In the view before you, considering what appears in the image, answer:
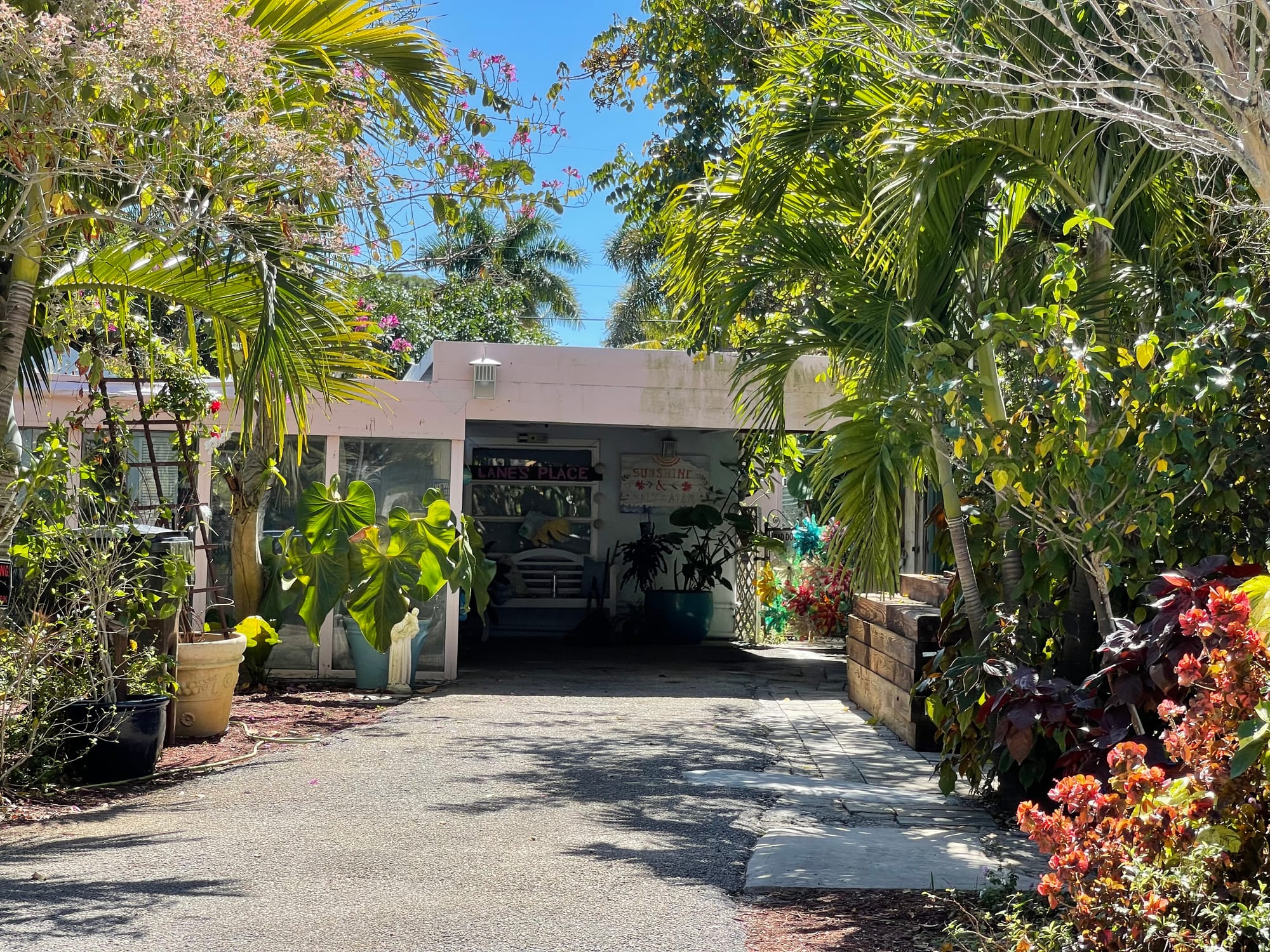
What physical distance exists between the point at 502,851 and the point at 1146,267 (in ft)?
13.1

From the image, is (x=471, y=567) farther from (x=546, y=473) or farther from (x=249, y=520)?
(x=546, y=473)

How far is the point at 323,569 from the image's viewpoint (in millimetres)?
9664

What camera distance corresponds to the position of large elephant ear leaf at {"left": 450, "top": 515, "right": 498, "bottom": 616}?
9969mm

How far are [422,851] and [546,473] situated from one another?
1081 cm

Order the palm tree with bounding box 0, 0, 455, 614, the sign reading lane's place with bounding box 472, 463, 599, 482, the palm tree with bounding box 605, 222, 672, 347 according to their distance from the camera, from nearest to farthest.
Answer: the palm tree with bounding box 0, 0, 455, 614, the sign reading lane's place with bounding box 472, 463, 599, 482, the palm tree with bounding box 605, 222, 672, 347

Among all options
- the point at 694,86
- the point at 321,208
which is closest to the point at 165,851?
the point at 321,208

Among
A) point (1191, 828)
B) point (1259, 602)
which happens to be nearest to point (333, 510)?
point (1259, 602)

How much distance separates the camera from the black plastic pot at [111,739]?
6340 millimetres

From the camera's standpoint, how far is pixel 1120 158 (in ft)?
18.5

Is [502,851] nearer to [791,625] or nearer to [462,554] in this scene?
[462,554]

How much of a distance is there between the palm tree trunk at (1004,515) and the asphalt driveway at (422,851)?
1.65m

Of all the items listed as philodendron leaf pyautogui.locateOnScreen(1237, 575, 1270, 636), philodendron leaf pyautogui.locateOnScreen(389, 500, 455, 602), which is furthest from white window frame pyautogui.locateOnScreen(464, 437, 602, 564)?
philodendron leaf pyautogui.locateOnScreen(1237, 575, 1270, 636)

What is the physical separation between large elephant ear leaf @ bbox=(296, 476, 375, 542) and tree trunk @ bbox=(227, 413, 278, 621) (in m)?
0.36

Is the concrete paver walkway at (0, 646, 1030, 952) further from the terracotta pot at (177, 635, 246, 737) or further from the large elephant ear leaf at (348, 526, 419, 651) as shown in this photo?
the large elephant ear leaf at (348, 526, 419, 651)
